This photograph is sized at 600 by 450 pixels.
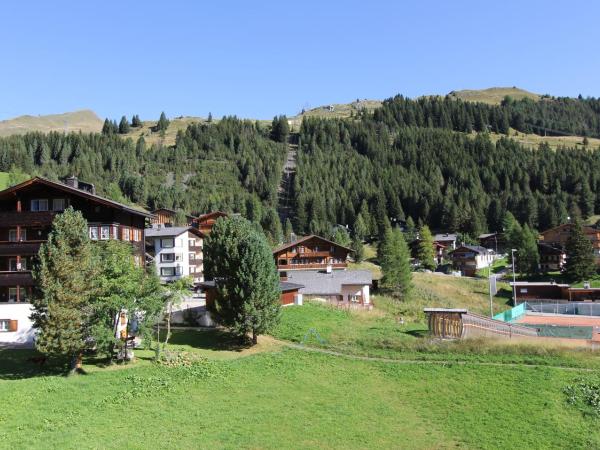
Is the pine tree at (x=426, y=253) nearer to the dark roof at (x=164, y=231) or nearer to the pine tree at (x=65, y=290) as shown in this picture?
the dark roof at (x=164, y=231)

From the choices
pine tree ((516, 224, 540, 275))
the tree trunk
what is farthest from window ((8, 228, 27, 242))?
pine tree ((516, 224, 540, 275))

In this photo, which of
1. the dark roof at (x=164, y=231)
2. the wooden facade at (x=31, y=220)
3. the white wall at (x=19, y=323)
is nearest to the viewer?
the white wall at (x=19, y=323)

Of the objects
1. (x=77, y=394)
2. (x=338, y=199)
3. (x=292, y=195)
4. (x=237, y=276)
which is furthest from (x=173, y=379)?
(x=292, y=195)

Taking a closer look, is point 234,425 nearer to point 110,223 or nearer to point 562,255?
point 110,223

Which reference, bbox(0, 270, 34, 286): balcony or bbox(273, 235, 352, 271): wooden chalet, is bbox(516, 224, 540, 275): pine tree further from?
bbox(0, 270, 34, 286): balcony

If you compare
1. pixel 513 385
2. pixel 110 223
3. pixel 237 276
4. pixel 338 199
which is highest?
pixel 338 199

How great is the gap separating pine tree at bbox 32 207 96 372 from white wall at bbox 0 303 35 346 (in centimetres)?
917

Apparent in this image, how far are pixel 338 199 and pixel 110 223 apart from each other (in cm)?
13884

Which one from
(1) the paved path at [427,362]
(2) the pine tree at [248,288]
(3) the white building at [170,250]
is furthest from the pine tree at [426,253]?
(1) the paved path at [427,362]

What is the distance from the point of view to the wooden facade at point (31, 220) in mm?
40438

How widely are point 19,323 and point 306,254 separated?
47.7 meters

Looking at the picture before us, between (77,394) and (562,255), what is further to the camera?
(562,255)

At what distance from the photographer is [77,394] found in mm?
26609

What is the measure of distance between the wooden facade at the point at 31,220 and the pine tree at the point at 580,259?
79.5 m
